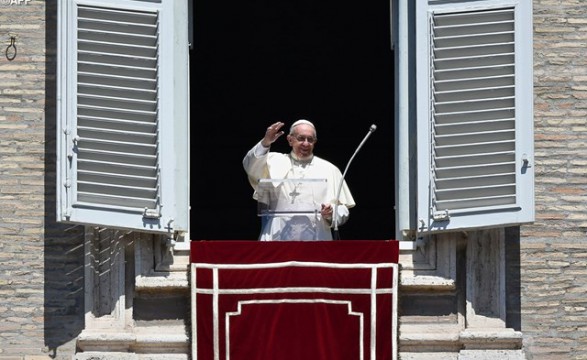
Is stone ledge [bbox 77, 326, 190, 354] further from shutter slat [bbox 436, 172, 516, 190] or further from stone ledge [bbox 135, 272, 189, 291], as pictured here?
shutter slat [bbox 436, 172, 516, 190]

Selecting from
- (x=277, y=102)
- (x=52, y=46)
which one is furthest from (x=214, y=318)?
(x=277, y=102)

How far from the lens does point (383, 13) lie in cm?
1775

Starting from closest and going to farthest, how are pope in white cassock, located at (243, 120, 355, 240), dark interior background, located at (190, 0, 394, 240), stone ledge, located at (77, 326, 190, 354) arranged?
stone ledge, located at (77, 326, 190, 354)
pope in white cassock, located at (243, 120, 355, 240)
dark interior background, located at (190, 0, 394, 240)

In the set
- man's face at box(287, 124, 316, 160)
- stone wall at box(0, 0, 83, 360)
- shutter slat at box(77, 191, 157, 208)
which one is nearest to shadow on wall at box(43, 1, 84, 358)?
stone wall at box(0, 0, 83, 360)

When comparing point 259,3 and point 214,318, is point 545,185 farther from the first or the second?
point 259,3

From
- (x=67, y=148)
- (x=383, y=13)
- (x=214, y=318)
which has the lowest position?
(x=214, y=318)

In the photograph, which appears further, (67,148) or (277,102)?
(277,102)

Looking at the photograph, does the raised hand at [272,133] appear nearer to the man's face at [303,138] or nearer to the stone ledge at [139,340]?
the man's face at [303,138]

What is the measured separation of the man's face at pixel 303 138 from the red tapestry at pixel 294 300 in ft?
3.56

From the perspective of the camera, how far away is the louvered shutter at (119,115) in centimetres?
1362

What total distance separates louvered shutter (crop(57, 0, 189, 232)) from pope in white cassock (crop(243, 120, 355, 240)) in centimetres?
67

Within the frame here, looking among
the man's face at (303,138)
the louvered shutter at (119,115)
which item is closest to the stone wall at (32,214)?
the louvered shutter at (119,115)

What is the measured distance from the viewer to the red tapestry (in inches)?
537

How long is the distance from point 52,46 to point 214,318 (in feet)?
6.45
